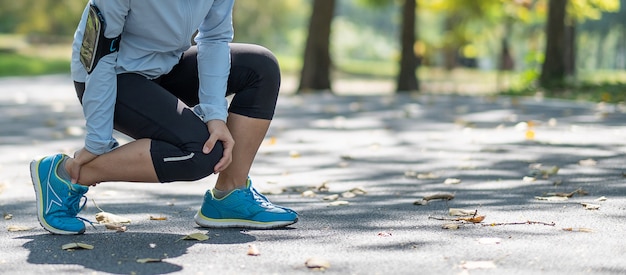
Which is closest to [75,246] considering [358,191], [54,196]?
[54,196]

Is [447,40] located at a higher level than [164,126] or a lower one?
lower

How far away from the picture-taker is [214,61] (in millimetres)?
4273

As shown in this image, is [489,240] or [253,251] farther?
[489,240]

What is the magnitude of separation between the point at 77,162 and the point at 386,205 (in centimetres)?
177

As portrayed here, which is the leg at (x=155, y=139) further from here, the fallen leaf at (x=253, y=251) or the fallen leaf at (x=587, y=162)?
the fallen leaf at (x=587, y=162)

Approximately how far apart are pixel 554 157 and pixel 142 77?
416 cm

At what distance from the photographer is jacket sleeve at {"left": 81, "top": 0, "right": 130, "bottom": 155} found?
13.3 feet

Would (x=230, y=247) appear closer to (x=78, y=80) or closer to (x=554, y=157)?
(x=78, y=80)

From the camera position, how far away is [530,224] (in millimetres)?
4484

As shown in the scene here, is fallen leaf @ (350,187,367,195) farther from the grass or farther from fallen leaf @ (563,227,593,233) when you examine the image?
the grass

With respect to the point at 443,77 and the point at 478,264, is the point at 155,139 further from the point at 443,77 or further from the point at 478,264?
the point at 443,77

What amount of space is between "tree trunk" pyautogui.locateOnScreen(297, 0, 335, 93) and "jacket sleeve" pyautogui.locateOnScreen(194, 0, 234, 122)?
50.9 feet

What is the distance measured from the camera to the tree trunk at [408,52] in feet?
65.3

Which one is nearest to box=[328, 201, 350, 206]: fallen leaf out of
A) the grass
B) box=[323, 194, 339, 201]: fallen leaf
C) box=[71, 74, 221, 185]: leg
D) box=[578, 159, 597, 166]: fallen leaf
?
box=[323, 194, 339, 201]: fallen leaf
